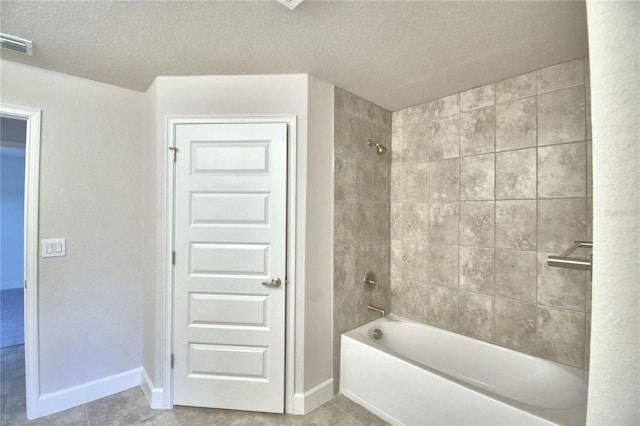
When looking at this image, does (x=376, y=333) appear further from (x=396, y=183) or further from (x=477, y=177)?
(x=477, y=177)

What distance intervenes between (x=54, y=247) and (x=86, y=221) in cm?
24

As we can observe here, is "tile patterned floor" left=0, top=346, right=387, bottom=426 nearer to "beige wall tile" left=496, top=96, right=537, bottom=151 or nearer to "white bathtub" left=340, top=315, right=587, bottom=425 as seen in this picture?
"white bathtub" left=340, top=315, right=587, bottom=425

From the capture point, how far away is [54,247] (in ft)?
6.16

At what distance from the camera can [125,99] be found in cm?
213

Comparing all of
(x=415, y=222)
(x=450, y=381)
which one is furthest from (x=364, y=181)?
(x=450, y=381)

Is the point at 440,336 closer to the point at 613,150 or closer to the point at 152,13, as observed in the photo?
the point at 613,150

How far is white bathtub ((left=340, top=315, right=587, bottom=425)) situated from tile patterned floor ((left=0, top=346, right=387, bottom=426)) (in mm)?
157

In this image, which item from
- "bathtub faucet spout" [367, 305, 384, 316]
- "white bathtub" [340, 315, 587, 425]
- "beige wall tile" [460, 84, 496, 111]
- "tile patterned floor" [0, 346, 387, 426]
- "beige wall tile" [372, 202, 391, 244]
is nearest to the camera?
"white bathtub" [340, 315, 587, 425]

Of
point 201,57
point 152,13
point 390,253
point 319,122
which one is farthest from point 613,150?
point 390,253

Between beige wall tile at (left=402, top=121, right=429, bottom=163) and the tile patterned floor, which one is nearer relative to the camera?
the tile patterned floor

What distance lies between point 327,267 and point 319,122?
1070 mm

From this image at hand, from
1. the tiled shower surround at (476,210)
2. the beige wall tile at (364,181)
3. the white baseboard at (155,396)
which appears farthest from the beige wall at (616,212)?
the white baseboard at (155,396)

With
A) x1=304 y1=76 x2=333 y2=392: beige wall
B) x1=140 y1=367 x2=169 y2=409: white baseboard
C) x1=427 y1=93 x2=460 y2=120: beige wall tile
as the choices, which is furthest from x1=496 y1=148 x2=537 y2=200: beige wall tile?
x1=140 y1=367 x2=169 y2=409: white baseboard

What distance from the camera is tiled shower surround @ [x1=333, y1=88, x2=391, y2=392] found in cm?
210
